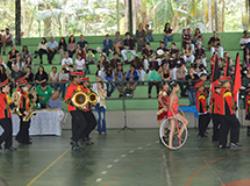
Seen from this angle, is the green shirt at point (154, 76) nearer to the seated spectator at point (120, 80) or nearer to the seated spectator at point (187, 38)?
the seated spectator at point (120, 80)

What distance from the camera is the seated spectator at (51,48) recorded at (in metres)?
27.7

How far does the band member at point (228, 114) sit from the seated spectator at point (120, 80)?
768cm

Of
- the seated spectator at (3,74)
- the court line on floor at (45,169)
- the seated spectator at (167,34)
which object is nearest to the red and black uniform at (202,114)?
the court line on floor at (45,169)

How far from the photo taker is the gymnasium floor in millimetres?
11695

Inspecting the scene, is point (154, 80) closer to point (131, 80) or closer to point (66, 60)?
point (131, 80)

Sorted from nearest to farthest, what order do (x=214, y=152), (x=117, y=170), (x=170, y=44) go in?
(x=117, y=170)
(x=214, y=152)
(x=170, y=44)

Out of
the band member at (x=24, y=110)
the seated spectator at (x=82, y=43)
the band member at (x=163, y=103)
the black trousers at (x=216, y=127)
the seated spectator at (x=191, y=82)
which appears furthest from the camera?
the seated spectator at (x=82, y=43)

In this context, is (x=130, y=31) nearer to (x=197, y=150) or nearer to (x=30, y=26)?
(x=30, y=26)

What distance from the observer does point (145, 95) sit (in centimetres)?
2352

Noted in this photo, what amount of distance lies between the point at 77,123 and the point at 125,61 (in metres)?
10.5

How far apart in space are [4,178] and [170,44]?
17.3 m

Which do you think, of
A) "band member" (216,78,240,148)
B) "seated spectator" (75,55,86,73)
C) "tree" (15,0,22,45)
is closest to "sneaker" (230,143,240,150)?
"band member" (216,78,240,148)

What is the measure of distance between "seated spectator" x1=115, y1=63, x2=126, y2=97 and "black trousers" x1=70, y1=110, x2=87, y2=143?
679cm

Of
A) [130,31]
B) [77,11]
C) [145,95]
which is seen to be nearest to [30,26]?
[77,11]
